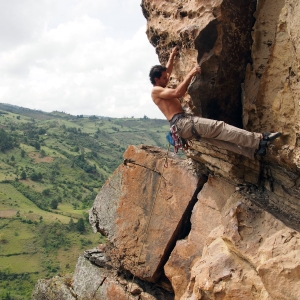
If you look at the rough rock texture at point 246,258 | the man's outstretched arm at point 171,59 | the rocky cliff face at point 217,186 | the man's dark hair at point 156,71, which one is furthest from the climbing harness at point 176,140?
the rough rock texture at point 246,258

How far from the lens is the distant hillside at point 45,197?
46719 mm

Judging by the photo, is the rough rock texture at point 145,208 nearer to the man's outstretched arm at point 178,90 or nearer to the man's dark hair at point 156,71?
the man's outstretched arm at point 178,90

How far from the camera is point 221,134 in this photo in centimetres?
652

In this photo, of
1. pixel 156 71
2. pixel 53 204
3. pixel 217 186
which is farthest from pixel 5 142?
pixel 156 71

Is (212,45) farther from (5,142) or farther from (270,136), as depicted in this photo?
(5,142)

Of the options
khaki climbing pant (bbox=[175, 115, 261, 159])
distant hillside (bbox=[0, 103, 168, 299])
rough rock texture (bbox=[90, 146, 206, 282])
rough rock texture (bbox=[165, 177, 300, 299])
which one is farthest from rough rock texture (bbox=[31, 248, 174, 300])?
distant hillside (bbox=[0, 103, 168, 299])

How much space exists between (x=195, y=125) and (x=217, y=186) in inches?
85.9

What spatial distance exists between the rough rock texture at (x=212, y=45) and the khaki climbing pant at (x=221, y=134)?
59 centimetres

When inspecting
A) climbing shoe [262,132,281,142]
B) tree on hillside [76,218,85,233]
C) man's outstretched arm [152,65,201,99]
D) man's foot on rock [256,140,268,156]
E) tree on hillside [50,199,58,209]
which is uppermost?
man's outstretched arm [152,65,201,99]

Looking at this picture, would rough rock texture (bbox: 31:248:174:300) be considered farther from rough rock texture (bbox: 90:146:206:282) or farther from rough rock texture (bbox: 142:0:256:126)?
rough rock texture (bbox: 142:0:256:126)

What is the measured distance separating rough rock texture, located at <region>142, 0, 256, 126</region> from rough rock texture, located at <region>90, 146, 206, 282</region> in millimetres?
2347

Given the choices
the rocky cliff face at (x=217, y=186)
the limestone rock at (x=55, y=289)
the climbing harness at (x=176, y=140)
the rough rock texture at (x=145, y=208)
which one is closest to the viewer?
the rocky cliff face at (x=217, y=186)

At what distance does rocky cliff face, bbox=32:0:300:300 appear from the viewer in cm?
600

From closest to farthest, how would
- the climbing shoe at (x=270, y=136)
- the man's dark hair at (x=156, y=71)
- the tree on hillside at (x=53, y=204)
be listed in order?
the climbing shoe at (x=270, y=136)
the man's dark hair at (x=156, y=71)
the tree on hillside at (x=53, y=204)
